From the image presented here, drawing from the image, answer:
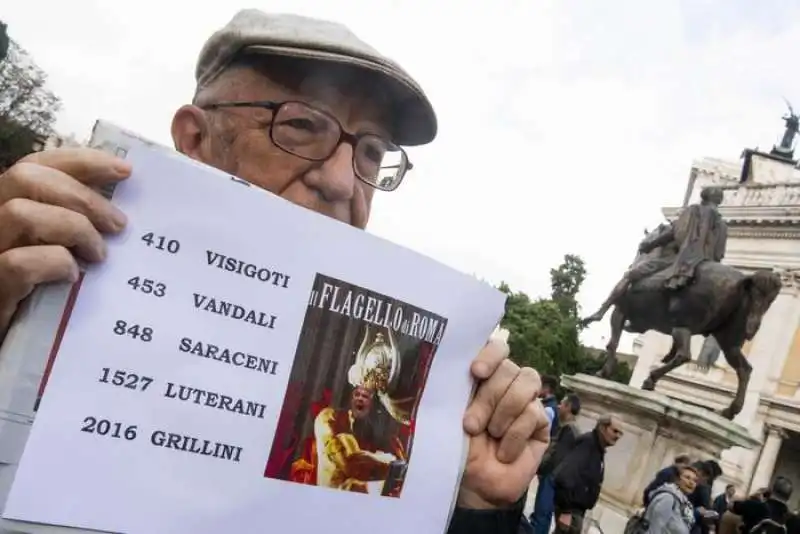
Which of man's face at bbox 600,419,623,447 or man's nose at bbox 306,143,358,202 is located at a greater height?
man's nose at bbox 306,143,358,202

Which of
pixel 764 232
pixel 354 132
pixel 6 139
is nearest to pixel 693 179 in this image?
pixel 764 232

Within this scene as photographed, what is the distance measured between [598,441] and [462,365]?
453cm

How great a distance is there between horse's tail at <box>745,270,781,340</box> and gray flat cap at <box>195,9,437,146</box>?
6.51 m

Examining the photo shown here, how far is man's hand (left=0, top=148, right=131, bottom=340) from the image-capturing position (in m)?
0.86

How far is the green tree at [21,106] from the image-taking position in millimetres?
33531

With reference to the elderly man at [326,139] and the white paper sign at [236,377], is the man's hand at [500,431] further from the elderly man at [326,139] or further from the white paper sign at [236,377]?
the white paper sign at [236,377]

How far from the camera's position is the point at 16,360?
0.85 m

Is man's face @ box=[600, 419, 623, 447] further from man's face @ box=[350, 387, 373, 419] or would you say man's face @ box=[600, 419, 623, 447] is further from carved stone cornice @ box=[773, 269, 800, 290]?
carved stone cornice @ box=[773, 269, 800, 290]

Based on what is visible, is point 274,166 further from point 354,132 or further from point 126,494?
point 126,494

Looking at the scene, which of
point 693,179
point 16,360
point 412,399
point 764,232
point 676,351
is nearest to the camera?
point 16,360

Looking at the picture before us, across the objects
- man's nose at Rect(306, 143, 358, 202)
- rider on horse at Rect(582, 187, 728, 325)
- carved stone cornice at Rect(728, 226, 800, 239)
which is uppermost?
carved stone cornice at Rect(728, 226, 800, 239)

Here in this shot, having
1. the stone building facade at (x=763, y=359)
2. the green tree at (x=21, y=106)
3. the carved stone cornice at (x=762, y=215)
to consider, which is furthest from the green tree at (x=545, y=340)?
the green tree at (x=21, y=106)

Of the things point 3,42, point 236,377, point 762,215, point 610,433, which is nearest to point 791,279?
point 762,215

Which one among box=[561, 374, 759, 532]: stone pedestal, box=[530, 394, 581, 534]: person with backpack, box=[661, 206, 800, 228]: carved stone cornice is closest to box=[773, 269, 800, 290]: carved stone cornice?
box=[661, 206, 800, 228]: carved stone cornice
